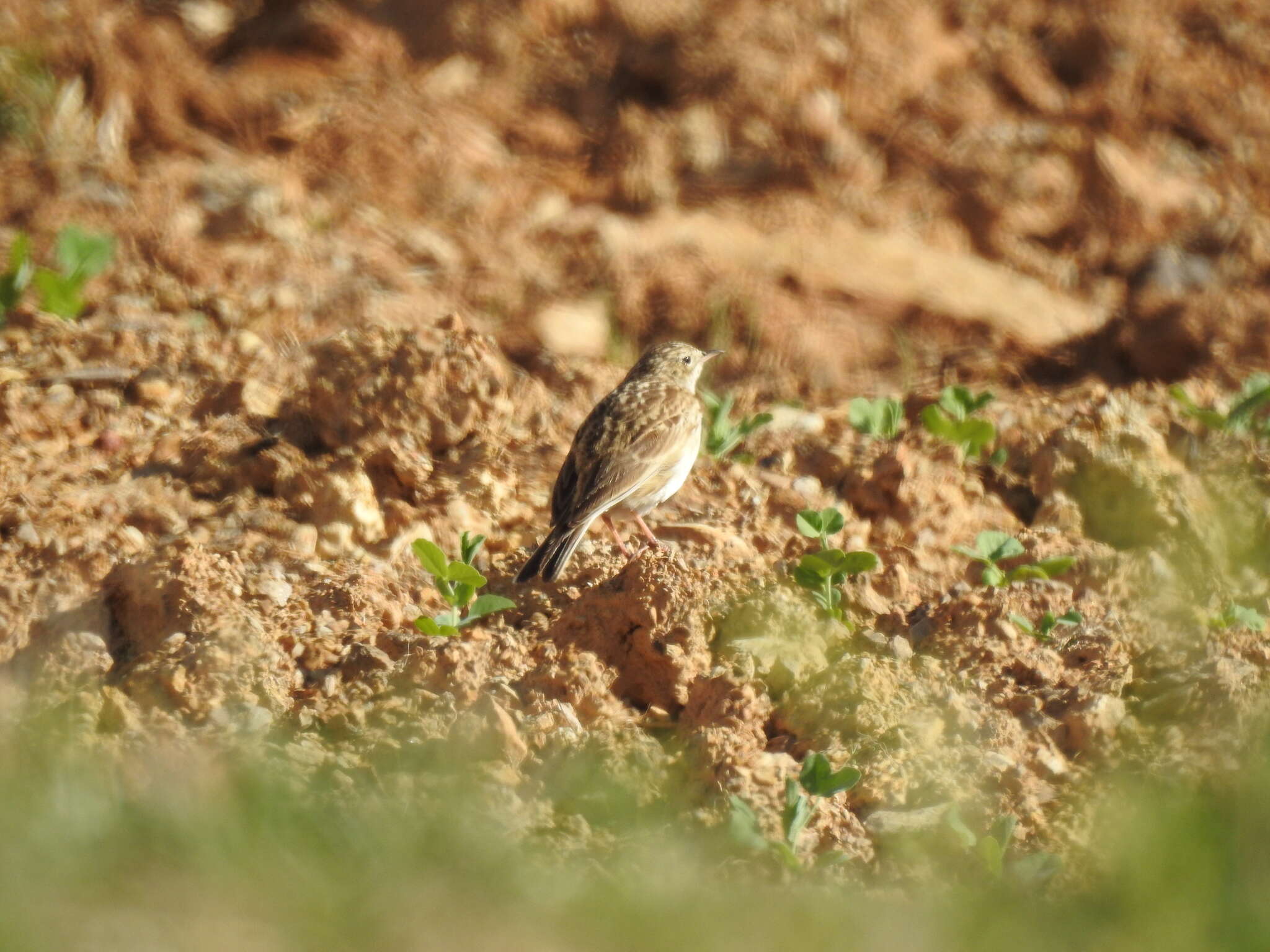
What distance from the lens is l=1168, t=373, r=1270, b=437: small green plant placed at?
628 centimetres

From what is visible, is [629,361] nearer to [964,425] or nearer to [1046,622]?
[964,425]

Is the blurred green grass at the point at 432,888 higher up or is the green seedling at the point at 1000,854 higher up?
the blurred green grass at the point at 432,888

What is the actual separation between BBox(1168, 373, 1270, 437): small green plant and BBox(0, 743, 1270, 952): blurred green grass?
3457 millimetres

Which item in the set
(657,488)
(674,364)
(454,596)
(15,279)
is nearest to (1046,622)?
(657,488)

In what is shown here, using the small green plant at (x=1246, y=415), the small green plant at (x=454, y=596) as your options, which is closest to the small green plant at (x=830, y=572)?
the small green plant at (x=454, y=596)

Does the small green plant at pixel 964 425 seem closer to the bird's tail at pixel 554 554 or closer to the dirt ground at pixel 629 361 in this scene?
the dirt ground at pixel 629 361

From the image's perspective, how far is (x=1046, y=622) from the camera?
16.6 feet

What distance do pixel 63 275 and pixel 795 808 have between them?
4.59 meters

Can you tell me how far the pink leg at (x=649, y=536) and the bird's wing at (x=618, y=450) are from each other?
0.16m

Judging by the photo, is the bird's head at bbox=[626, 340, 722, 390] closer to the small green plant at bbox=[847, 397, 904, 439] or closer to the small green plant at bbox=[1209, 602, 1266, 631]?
the small green plant at bbox=[847, 397, 904, 439]

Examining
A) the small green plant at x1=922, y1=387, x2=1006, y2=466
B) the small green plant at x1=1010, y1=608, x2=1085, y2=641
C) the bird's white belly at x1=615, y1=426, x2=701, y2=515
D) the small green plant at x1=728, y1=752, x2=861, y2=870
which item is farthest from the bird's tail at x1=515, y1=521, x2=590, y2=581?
the small green plant at x1=922, y1=387, x2=1006, y2=466

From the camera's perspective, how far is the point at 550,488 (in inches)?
243

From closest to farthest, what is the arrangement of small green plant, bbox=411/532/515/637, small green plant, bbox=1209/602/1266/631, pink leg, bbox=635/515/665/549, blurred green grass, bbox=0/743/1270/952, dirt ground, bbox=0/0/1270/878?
1. blurred green grass, bbox=0/743/1270/952
2. dirt ground, bbox=0/0/1270/878
3. small green plant, bbox=411/532/515/637
4. small green plant, bbox=1209/602/1266/631
5. pink leg, bbox=635/515/665/549

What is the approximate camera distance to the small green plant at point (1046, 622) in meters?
5.04
